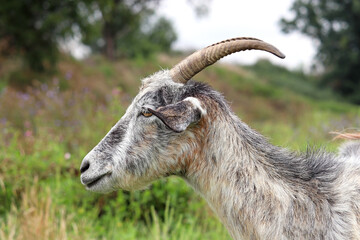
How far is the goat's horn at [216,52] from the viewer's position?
266cm

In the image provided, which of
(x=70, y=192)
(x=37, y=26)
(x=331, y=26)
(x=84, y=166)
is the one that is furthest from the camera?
(x=331, y=26)

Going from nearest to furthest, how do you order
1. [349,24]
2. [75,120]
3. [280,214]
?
1. [280,214]
2. [75,120]
3. [349,24]

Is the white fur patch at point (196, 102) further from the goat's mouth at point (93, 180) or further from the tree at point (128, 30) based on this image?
the tree at point (128, 30)

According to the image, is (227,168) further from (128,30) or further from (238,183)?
(128,30)

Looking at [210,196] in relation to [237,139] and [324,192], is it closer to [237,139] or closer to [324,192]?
[237,139]

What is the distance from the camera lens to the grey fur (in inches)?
101

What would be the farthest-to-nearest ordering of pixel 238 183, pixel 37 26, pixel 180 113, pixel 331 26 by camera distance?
pixel 331 26, pixel 37 26, pixel 238 183, pixel 180 113

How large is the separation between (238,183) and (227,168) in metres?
0.12

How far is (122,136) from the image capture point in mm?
2842

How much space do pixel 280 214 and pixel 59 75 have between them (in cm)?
1233

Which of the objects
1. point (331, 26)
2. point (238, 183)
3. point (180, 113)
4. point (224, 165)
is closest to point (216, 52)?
point (180, 113)

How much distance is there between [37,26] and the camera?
13289 mm

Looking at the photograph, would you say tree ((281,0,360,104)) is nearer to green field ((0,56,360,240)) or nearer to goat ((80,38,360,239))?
green field ((0,56,360,240))

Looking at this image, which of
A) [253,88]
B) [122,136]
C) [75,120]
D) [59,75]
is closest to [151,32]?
[253,88]
